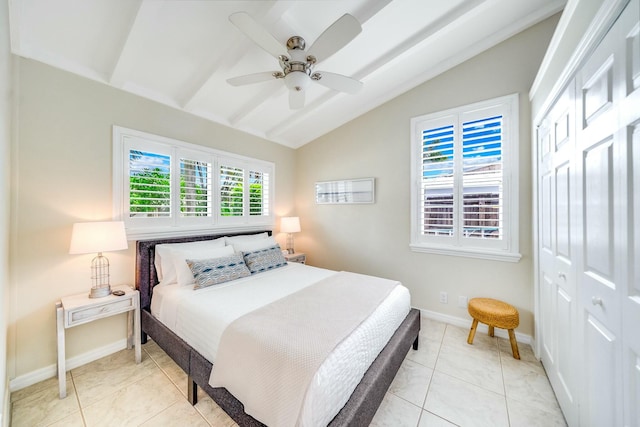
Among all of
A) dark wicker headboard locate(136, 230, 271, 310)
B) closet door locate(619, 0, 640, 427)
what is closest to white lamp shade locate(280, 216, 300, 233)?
dark wicker headboard locate(136, 230, 271, 310)

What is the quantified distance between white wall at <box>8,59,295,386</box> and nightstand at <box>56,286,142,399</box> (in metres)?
0.22

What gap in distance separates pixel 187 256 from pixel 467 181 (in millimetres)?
3259

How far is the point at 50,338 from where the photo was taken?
2.10m

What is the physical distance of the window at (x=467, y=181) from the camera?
2.66m

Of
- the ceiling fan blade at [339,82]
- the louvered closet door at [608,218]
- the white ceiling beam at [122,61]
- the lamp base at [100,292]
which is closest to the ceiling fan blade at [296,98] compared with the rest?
the ceiling fan blade at [339,82]

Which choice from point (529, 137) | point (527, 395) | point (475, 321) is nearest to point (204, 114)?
point (529, 137)

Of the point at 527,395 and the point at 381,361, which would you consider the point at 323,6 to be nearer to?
the point at 381,361

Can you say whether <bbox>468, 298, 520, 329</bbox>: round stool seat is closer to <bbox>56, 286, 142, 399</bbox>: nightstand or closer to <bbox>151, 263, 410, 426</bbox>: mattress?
<bbox>151, 263, 410, 426</bbox>: mattress

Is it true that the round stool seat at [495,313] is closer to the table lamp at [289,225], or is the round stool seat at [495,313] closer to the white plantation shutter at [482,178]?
the white plantation shutter at [482,178]

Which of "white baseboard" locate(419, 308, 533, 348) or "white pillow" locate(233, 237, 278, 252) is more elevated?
"white pillow" locate(233, 237, 278, 252)

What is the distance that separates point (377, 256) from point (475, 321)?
1416 millimetres

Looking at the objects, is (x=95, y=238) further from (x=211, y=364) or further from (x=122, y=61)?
(x=122, y=61)

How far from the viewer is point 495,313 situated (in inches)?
91.3

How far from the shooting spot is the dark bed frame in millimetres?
1356
